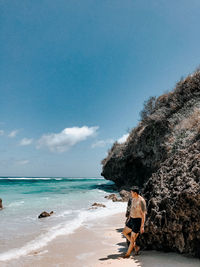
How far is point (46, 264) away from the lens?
470 centimetres

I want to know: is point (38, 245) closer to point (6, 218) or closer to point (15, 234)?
point (15, 234)

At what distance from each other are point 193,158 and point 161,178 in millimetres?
970

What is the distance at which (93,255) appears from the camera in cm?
511

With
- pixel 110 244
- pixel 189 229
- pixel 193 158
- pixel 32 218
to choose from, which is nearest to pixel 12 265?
pixel 110 244

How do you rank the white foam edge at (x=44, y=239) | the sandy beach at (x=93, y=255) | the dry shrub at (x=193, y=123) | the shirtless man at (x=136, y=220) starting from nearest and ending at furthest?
the sandy beach at (x=93, y=255) → the shirtless man at (x=136, y=220) → the white foam edge at (x=44, y=239) → the dry shrub at (x=193, y=123)

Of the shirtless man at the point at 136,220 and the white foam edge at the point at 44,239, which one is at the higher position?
the shirtless man at the point at 136,220

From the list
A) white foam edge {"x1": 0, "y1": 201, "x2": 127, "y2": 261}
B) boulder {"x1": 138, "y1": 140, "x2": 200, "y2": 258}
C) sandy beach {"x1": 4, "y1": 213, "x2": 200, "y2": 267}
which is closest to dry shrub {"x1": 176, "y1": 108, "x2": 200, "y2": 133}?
boulder {"x1": 138, "y1": 140, "x2": 200, "y2": 258}

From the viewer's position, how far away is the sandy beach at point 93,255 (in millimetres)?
4324

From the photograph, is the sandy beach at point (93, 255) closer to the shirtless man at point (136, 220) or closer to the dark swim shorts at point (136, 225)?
the shirtless man at point (136, 220)

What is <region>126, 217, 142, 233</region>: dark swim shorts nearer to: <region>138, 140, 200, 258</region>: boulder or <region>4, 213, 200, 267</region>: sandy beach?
<region>138, 140, 200, 258</region>: boulder

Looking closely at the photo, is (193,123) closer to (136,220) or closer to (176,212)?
(176,212)

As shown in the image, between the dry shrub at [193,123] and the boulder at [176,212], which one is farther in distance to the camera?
the dry shrub at [193,123]

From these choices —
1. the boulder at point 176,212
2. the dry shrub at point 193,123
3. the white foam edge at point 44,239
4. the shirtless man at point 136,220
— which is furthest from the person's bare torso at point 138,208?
the dry shrub at point 193,123

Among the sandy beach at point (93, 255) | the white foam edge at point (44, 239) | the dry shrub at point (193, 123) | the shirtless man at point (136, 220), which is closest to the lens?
the sandy beach at point (93, 255)
